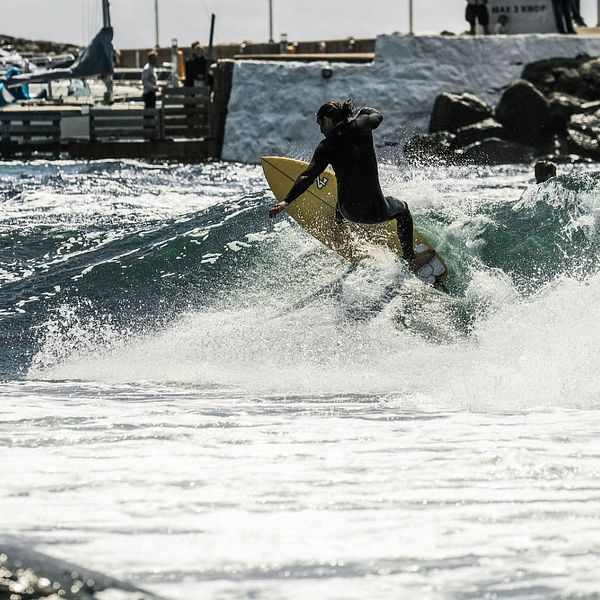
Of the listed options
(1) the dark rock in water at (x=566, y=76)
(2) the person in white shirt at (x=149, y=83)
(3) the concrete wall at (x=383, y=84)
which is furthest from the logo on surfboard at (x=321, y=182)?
(1) the dark rock in water at (x=566, y=76)

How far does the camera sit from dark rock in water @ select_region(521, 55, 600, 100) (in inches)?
1150

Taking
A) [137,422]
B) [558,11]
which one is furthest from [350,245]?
[558,11]

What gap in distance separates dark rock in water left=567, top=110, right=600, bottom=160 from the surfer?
671 inches

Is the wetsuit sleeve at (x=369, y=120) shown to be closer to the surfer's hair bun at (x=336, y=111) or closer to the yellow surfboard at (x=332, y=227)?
the surfer's hair bun at (x=336, y=111)

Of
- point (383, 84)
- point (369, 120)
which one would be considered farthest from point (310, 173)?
point (383, 84)

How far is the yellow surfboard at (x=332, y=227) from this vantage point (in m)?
10.7

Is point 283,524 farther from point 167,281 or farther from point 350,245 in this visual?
point 167,281

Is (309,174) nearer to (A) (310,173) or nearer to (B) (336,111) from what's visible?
(A) (310,173)

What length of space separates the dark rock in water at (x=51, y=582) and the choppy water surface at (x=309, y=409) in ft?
0.29

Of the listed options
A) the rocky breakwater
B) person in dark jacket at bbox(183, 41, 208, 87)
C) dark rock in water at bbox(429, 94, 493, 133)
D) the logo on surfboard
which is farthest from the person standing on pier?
the logo on surfboard

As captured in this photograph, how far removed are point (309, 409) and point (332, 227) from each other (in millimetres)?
4225

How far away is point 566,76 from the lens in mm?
29266

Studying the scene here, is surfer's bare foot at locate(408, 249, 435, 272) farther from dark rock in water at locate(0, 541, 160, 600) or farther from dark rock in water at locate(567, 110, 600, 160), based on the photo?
dark rock in water at locate(567, 110, 600, 160)

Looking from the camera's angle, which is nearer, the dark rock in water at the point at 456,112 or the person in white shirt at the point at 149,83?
the dark rock in water at the point at 456,112
